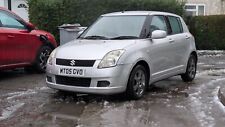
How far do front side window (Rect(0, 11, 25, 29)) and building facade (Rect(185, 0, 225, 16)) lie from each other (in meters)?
12.7

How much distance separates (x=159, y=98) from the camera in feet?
26.2

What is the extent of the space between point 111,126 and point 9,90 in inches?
132

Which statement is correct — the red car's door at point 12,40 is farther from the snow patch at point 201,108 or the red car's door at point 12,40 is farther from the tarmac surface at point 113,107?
the snow patch at point 201,108

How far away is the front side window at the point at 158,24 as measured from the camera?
8562 millimetres

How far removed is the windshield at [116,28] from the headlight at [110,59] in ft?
2.63

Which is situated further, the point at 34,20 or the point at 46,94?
the point at 34,20

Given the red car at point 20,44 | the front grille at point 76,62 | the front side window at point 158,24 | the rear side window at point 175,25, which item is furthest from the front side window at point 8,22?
the rear side window at point 175,25

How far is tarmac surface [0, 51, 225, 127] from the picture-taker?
6367 millimetres

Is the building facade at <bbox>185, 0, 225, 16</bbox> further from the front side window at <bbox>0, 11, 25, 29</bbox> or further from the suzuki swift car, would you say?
the front side window at <bbox>0, 11, 25, 29</bbox>

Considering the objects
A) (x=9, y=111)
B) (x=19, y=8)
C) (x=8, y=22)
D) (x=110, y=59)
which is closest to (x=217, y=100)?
(x=110, y=59)

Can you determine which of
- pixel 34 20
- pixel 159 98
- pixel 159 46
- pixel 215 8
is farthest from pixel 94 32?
pixel 215 8

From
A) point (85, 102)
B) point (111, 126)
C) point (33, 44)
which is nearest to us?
point (111, 126)

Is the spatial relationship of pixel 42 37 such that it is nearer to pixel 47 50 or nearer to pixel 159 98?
pixel 47 50

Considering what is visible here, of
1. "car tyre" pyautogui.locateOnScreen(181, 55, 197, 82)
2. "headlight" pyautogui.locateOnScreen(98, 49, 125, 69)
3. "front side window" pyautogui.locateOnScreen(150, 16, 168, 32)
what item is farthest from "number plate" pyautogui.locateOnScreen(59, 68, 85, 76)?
"car tyre" pyautogui.locateOnScreen(181, 55, 197, 82)
